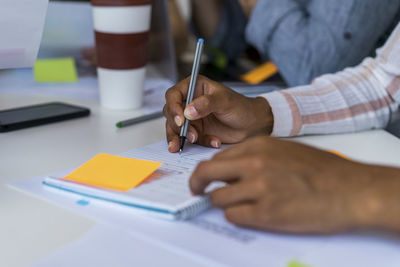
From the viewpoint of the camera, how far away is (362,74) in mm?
894

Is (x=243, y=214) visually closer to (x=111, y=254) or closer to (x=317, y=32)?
(x=111, y=254)

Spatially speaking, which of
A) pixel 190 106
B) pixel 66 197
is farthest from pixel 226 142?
pixel 66 197

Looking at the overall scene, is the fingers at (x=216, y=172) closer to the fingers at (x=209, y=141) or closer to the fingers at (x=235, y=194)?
the fingers at (x=235, y=194)

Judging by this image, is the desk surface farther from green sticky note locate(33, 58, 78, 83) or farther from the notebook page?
green sticky note locate(33, 58, 78, 83)

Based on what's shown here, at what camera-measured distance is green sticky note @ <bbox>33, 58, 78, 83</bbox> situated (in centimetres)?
115

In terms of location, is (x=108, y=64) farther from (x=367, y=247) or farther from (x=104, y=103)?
(x=367, y=247)

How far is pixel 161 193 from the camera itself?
50 cm

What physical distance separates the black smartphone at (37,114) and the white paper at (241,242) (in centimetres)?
36

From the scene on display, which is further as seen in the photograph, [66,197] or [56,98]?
[56,98]

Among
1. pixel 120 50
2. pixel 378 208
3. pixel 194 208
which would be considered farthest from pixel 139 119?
pixel 378 208

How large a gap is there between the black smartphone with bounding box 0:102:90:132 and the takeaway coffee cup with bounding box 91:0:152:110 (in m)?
0.08

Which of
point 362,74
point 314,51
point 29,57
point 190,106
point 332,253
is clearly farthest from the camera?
point 314,51

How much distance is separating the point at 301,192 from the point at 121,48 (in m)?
0.59

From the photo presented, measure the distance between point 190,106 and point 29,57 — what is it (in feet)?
1.02
